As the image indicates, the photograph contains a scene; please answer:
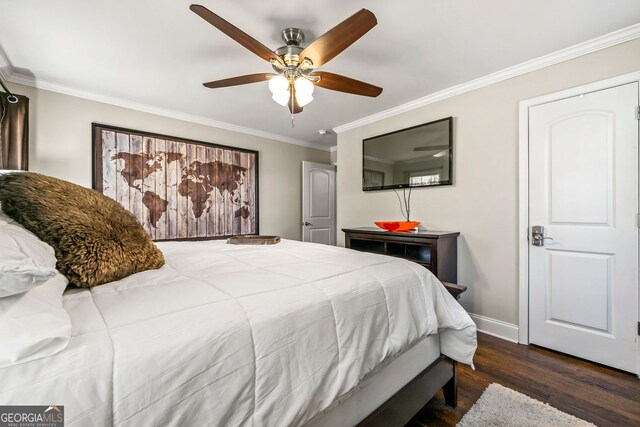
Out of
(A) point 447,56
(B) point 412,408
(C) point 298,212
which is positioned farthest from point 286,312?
(C) point 298,212

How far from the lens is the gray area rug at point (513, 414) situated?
144 centimetres

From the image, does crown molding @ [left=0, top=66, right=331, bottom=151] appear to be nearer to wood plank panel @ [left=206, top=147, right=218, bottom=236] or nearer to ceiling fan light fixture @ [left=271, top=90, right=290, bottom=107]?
wood plank panel @ [left=206, top=147, right=218, bottom=236]

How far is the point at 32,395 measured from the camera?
49 cm

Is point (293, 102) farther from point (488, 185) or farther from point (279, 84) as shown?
point (488, 185)

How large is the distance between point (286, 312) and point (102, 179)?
3122mm

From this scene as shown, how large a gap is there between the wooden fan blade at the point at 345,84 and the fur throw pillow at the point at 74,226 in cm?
153

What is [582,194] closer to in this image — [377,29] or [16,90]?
[377,29]

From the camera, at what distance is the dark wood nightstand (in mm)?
2496

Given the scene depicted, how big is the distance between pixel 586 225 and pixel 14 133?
4.74 meters

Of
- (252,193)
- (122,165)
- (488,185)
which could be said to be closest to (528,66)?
(488,185)

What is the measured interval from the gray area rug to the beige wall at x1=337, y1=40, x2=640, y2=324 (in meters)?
1.00

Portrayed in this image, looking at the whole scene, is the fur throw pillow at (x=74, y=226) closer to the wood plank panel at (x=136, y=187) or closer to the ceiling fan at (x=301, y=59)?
the ceiling fan at (x=301, y=59)

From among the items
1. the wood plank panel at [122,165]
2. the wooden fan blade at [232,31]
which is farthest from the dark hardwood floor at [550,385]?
the wood plank panel at [122,165]

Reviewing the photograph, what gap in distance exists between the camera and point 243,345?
749 millimetres
